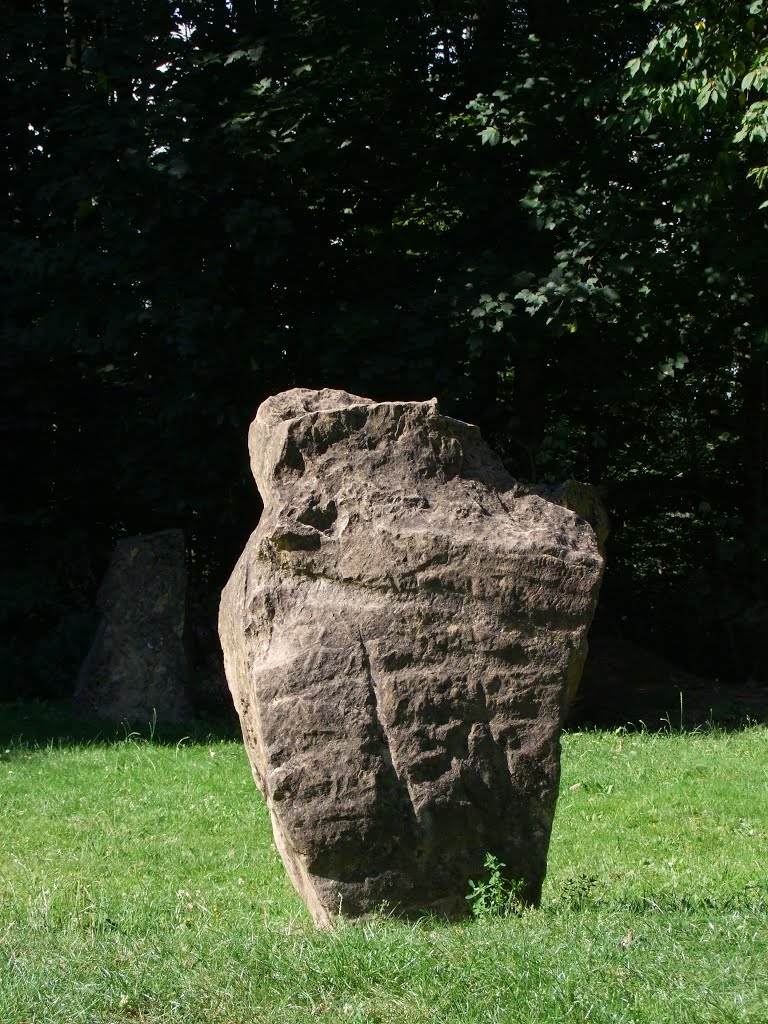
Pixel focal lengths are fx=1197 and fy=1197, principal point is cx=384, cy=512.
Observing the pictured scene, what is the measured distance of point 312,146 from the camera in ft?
32.5

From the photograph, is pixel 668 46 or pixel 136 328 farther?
pixel 136 328

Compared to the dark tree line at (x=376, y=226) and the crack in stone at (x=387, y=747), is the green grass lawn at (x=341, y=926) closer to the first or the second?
the crack in stone at (x=387, y=747)

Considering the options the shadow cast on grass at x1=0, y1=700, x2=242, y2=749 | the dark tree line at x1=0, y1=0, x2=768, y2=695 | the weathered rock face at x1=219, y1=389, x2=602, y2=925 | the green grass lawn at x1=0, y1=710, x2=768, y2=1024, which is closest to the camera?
the green grass lawn at x1=0, y1=710, x2=768, y2=1024

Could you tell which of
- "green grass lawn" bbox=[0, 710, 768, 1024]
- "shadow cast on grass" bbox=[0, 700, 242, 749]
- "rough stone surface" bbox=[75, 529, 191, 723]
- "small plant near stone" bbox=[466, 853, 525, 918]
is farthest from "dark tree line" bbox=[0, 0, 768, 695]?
"small plant near stone" bbox=[466, 853, 525, 918]

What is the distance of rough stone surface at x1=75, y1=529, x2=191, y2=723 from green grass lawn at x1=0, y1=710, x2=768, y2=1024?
5.44ft

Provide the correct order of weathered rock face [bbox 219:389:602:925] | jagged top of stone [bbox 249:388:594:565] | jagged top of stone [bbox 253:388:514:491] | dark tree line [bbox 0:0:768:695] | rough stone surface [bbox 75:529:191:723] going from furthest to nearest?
rough stone surface [bbox 75:529:191:723] < dark tree line [bbox 0:0:768:695] < jagged top of stone [bbox 253:388:514:491] < jagged top of stone [bbox 249:388:594:565] < weathered rock face [bbox 219:389:602:925]

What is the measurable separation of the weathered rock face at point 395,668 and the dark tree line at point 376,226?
547 centimetres

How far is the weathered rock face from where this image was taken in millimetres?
4277

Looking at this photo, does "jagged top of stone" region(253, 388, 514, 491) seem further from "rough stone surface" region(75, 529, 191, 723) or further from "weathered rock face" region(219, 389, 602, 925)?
"rough stone surface" region(75, 529, 191, 723)

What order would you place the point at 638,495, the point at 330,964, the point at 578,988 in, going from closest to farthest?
the point at 578,988 < the point at 330,964 < the point at 638,495

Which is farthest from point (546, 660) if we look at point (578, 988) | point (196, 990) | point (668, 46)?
point (668, 46)

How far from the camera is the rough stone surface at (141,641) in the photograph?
33.8ft

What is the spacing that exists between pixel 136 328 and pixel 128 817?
208 inches

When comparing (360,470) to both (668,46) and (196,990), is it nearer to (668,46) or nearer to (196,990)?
(196,990)
